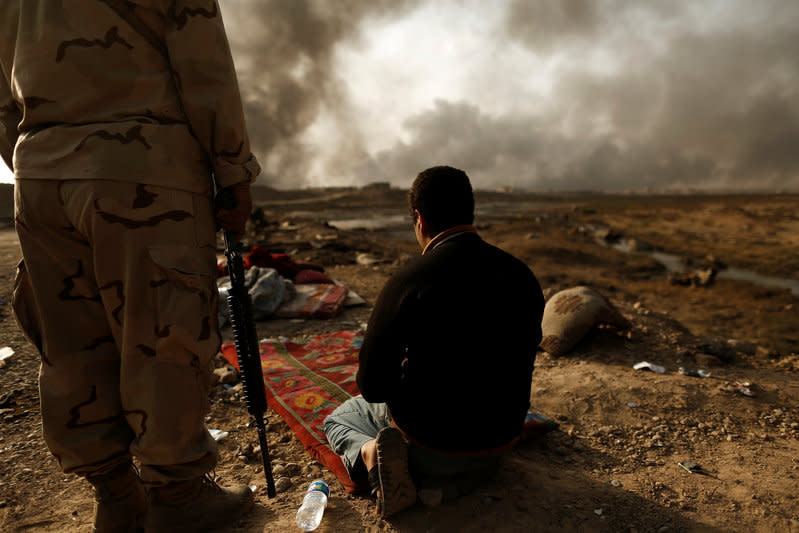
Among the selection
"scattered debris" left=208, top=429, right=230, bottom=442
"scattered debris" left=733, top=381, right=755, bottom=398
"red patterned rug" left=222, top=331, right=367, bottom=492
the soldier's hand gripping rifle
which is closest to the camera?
the soldier's hand gripping rifle

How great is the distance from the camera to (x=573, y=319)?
13.5 ft

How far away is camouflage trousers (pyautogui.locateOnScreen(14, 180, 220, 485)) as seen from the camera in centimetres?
147

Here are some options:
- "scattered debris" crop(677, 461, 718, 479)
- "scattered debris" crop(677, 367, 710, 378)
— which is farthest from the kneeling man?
"scattered debris" crop(677, 367, 710, 378)

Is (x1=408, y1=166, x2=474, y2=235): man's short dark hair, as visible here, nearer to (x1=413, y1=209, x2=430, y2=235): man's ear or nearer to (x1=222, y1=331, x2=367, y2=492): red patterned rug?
(x1=413, y1=209, x2=430, y2=235): man's ear

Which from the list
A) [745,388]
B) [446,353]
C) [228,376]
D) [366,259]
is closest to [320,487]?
[446,353]

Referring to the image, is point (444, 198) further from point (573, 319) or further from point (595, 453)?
point (573, 319)

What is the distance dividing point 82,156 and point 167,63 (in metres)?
0.45

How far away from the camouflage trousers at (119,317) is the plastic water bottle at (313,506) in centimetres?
48

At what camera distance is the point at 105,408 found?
63.3 inches

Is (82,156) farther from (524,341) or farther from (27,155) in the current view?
(524,341)

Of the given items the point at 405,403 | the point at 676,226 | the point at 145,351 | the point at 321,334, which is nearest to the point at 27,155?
the point at 145,351

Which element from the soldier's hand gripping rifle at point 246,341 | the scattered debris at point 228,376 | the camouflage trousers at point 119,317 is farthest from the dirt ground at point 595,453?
the camouflage trousers at point 119,317

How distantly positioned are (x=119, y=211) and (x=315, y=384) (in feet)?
6.88

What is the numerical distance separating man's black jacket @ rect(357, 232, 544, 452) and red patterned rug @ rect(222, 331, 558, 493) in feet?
1.80
